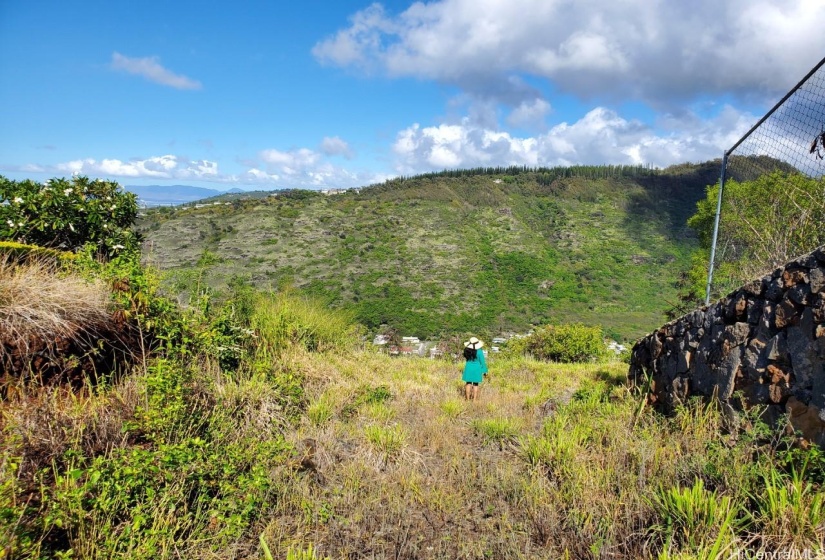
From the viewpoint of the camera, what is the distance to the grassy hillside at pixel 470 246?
37000 mm

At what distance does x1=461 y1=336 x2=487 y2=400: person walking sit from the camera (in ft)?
20.6

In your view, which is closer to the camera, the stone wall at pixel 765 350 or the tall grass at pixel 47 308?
the stone wall at pixel 765 350

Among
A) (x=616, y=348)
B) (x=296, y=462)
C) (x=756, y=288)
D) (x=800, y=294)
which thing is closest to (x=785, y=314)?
(x=800, y=294)

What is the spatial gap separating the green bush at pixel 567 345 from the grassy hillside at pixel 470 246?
570 inches

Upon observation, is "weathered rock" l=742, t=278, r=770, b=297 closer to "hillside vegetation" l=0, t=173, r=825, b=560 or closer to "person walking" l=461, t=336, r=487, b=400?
"hillside vegetation" l=0, t=173, r=825, b=560

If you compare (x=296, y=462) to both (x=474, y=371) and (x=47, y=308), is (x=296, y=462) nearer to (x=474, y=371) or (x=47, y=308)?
(x=47, y=308)

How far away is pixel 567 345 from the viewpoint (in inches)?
614

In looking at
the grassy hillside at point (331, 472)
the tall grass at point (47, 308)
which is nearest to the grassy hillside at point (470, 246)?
the tall grass at point (47, 308)

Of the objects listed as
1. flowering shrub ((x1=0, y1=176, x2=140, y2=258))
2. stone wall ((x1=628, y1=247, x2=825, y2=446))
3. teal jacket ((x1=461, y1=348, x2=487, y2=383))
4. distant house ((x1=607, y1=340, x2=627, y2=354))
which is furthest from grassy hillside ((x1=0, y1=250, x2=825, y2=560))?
distant house ((x1=607, y1=340, x2=627, y2=354))

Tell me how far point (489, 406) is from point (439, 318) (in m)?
28.8

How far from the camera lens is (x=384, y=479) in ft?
10.5

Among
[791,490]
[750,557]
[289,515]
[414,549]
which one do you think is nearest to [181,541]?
[289,515]

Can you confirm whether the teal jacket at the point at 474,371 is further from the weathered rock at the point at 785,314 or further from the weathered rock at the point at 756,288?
the weathered rock at the point at 785,314

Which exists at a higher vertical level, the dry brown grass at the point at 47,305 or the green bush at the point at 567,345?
the dry brown grass at the point at 47,305
